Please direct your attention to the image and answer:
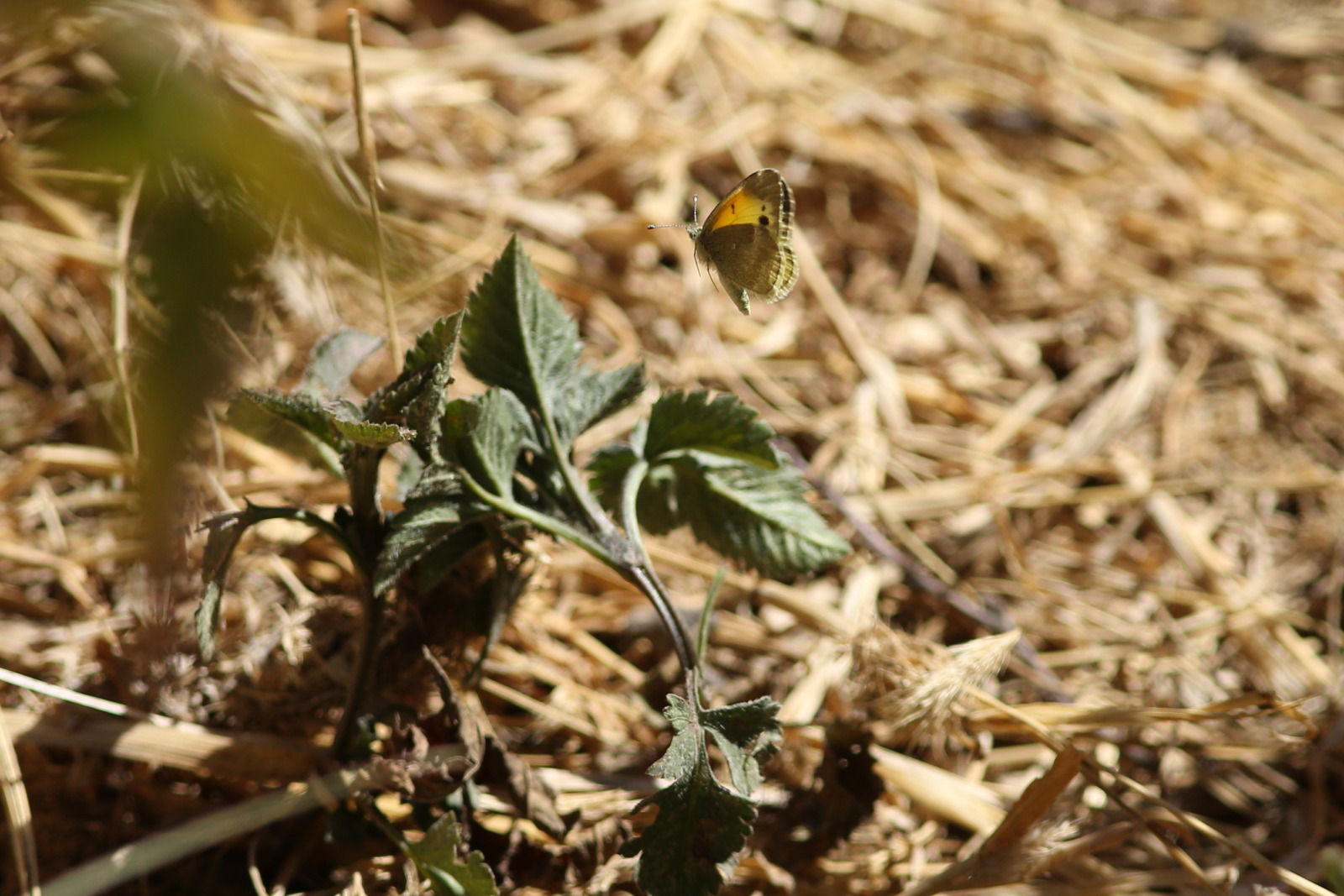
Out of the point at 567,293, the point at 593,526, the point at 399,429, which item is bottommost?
the point at 567,293

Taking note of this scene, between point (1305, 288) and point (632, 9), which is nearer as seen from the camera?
point (1305, 288)

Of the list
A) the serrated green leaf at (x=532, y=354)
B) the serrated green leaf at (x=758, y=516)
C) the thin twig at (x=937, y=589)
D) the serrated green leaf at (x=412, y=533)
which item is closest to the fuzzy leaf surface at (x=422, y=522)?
the serrated green leaf at (x=412, y=533)

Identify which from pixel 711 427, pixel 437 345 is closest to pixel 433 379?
pixel 437 345

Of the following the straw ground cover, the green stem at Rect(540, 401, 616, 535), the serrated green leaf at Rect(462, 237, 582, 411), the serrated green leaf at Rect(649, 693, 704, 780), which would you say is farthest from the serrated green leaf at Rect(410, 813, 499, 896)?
the serrated green leaf at Rect(462, 237, 582, 411)

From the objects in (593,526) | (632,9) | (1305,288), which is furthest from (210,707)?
(1305,288)

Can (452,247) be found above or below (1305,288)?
below

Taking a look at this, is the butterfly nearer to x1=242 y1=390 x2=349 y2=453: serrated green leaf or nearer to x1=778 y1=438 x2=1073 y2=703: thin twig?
x1=242 y1=390 x2=349 y2=453: serrated green leaf

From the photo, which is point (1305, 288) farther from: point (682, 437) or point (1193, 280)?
point (682, 437)

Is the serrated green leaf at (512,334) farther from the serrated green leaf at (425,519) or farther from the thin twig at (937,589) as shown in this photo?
the thin twig at (937,589)
